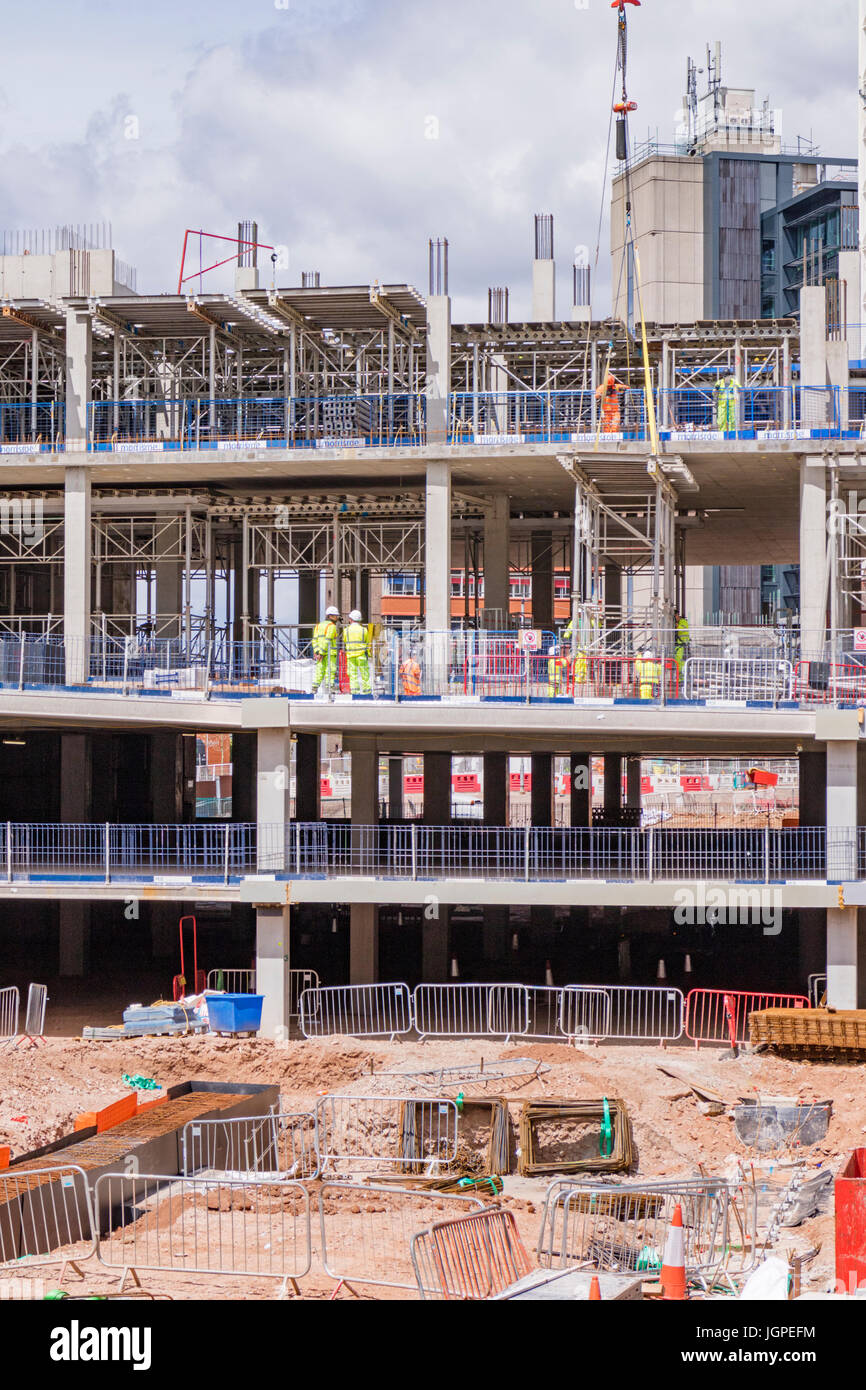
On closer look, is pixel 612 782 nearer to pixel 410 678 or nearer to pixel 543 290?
pixel 543 290

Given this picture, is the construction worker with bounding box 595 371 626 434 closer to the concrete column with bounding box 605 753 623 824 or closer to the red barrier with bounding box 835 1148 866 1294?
the concrete column with bounding box 605 753 623 824

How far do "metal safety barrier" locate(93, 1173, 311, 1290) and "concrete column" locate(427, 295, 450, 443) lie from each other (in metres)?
18.2

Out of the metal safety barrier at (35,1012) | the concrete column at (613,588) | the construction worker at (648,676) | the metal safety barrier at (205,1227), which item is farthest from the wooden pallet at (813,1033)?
the concrete column at (613,588)

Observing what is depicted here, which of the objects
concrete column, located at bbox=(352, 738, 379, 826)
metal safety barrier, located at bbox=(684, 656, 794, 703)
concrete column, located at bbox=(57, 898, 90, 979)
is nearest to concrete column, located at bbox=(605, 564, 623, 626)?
concrete column, located at bbox=(352, 738, 379, 826)

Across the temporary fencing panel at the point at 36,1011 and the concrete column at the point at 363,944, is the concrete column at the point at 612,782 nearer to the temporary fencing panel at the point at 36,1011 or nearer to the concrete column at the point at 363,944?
the concrete column at the point at 363,944

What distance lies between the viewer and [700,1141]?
20141 millimetres

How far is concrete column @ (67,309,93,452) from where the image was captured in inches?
1289

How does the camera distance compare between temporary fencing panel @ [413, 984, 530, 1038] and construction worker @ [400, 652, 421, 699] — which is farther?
construction worker @ [400, 652, 421, 699]

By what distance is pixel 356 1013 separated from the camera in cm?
2814

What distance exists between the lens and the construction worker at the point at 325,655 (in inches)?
1100

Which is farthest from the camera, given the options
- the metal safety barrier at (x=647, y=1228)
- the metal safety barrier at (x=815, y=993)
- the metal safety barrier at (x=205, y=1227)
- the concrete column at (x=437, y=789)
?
the concrete column at (x=437, y=789)

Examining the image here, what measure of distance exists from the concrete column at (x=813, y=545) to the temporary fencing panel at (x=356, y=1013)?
11056 mm

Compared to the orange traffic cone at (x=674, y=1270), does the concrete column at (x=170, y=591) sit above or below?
above

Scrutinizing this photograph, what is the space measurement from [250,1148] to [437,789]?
2010cm
